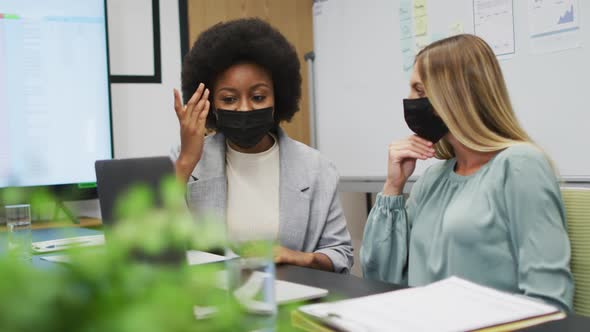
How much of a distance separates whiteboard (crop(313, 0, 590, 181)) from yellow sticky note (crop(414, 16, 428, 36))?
0.03 m

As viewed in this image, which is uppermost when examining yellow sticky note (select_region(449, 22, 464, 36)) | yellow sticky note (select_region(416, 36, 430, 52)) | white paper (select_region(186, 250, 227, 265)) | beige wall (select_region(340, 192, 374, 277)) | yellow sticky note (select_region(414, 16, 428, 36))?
yellow sticky note (select_region(414, 16, 428, 36))

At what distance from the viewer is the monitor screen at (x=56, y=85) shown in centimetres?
261

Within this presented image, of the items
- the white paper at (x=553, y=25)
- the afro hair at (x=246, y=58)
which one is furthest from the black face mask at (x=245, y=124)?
the white paper at (x=553, y=25)

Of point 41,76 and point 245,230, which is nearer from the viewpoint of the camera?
point 245,230

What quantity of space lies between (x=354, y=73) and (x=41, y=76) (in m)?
1.33

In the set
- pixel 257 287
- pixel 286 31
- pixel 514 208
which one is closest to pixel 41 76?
pixel 286 31

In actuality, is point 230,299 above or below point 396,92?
below

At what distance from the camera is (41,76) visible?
8.79 ft

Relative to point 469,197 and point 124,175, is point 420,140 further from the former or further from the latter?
point 124,175

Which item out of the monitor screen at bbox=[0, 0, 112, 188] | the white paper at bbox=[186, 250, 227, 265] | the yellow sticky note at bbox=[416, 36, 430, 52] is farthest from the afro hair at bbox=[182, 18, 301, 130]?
the monitor screen at bbox=[0, 0, 112, 188]

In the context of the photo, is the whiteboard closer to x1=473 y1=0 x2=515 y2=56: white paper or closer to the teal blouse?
x1=473 y1=0 x2=515 y2=56: white paper

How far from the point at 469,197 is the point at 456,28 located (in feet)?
4.20

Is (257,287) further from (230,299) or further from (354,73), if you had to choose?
(354,73)

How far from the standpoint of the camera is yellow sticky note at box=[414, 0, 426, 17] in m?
2.61
